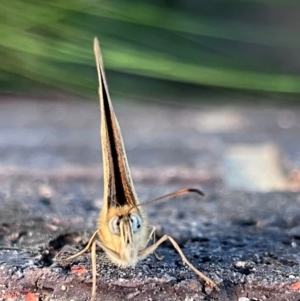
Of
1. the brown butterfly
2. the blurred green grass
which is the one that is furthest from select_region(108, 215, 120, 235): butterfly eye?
the blurred green grass

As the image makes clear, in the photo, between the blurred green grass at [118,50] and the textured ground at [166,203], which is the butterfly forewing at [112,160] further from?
the blurred green grass at [118,50]

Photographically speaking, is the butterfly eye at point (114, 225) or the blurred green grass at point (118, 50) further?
the blurred green grass at point (118, 50)

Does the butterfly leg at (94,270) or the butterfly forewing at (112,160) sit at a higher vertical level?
the butterfly forewing at (112,160)

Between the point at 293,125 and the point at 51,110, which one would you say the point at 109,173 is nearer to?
the point at 293,125

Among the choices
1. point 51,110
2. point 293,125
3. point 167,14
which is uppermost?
point 167,14

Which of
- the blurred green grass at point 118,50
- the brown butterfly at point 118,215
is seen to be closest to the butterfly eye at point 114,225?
the brown butterfly at point 118,215

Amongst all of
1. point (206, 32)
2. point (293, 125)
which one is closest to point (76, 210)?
point (293, 125)
